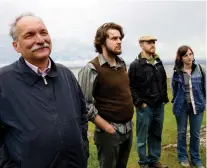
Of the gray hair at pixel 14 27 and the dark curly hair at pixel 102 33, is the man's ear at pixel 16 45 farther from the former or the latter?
the dark curly hair at pixel 102 33

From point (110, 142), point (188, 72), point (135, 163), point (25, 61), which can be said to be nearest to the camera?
point (25, 61)

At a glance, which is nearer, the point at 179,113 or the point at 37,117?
the point at 37,117

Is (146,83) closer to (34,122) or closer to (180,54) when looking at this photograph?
(180,54)

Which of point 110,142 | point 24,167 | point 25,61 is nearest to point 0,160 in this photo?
point 24,167

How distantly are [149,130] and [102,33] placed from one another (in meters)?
2.83

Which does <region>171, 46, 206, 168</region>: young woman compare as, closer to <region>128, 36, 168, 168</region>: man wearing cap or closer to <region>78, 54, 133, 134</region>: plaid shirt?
<region>128, 36, 168, 168</region>: man wearing cap

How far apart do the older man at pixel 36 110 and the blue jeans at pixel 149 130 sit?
334cm

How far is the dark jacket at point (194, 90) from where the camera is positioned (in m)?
6.71

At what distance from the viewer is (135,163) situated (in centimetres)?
739

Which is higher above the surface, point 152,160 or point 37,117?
point 37,117

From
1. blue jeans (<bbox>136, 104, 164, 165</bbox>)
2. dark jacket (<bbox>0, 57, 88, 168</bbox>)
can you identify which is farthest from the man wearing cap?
dark jacket (<bbox>0, 57, 88, 168</bbox>)

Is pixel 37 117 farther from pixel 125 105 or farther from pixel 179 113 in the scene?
pixel 179 113

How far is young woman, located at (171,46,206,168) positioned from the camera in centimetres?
673

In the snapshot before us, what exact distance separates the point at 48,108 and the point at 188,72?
439 centimetres
